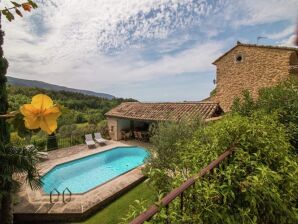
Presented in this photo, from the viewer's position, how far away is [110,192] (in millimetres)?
12188

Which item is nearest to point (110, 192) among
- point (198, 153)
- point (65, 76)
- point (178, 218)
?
point (198, 153)

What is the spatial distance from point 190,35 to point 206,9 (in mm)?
7061

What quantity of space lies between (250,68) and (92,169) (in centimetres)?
1550

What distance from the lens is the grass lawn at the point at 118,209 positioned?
32.5 feet

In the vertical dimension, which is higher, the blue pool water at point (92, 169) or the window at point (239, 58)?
the window at point (239, 58)

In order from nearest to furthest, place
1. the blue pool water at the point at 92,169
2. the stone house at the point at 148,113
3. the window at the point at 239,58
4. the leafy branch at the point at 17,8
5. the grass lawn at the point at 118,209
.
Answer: the leafy branch at the point at 17,8 < the grass lawn at the point at 118,209 < the blue pool water at the point at 92,169 < the window at the point at 239,58 < the stone house at the point at 148,113

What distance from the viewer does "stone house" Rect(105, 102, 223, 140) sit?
2092 centimetres

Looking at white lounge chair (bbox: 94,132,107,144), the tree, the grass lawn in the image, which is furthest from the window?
the tree

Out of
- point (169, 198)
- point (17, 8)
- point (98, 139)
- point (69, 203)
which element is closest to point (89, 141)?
point (98, 139)

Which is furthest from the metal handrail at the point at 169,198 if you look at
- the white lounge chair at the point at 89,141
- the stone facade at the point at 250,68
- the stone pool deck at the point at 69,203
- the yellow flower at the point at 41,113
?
the white lounge chair at the point at 89,141

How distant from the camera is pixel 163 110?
79.3ft

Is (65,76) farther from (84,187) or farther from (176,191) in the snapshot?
(176,191)

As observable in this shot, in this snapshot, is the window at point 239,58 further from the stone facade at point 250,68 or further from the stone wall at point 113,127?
the stone wall at point 113,127

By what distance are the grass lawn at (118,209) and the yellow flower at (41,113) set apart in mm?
8334
